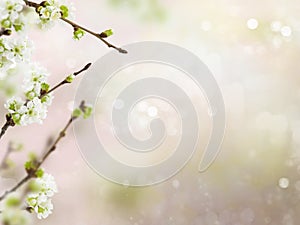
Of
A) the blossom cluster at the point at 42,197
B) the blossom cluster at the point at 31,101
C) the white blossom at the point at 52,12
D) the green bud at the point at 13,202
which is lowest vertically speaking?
the blossom cluster at the point at 42,197

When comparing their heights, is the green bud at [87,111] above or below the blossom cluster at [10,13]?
below

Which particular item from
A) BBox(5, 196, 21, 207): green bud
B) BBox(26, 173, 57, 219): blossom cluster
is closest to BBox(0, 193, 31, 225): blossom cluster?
BBox(5, 196, 21, 207): green bud

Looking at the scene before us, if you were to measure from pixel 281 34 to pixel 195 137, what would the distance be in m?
0.41

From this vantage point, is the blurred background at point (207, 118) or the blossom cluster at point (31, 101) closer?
the blossom cluster at point (31, 101)

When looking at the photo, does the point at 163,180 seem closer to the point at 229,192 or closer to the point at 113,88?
the point at 229,192

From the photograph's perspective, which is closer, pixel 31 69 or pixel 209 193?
pixel 31 69

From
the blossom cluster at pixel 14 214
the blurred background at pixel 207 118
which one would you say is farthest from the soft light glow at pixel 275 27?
the blossom cluster at pixel 14 214

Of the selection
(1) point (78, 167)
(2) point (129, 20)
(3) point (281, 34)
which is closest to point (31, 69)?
(1) point (78, 167)

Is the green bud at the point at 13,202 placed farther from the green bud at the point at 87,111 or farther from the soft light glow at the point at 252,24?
the soft light glow at the point at 252,24

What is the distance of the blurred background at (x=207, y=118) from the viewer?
57.9 inches

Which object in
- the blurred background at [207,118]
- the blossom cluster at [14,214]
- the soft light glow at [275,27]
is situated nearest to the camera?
the blossom cluster at [14,214]

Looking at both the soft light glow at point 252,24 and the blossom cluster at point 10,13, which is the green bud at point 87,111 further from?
the soft light glow at point 252,24

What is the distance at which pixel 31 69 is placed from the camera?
51cm

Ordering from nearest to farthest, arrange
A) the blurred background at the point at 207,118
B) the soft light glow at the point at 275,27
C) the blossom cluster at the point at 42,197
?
the blossom cluster at the point at 42,197
the blurred background at the point at 207,118
the soft light glow at the point at 275,27
